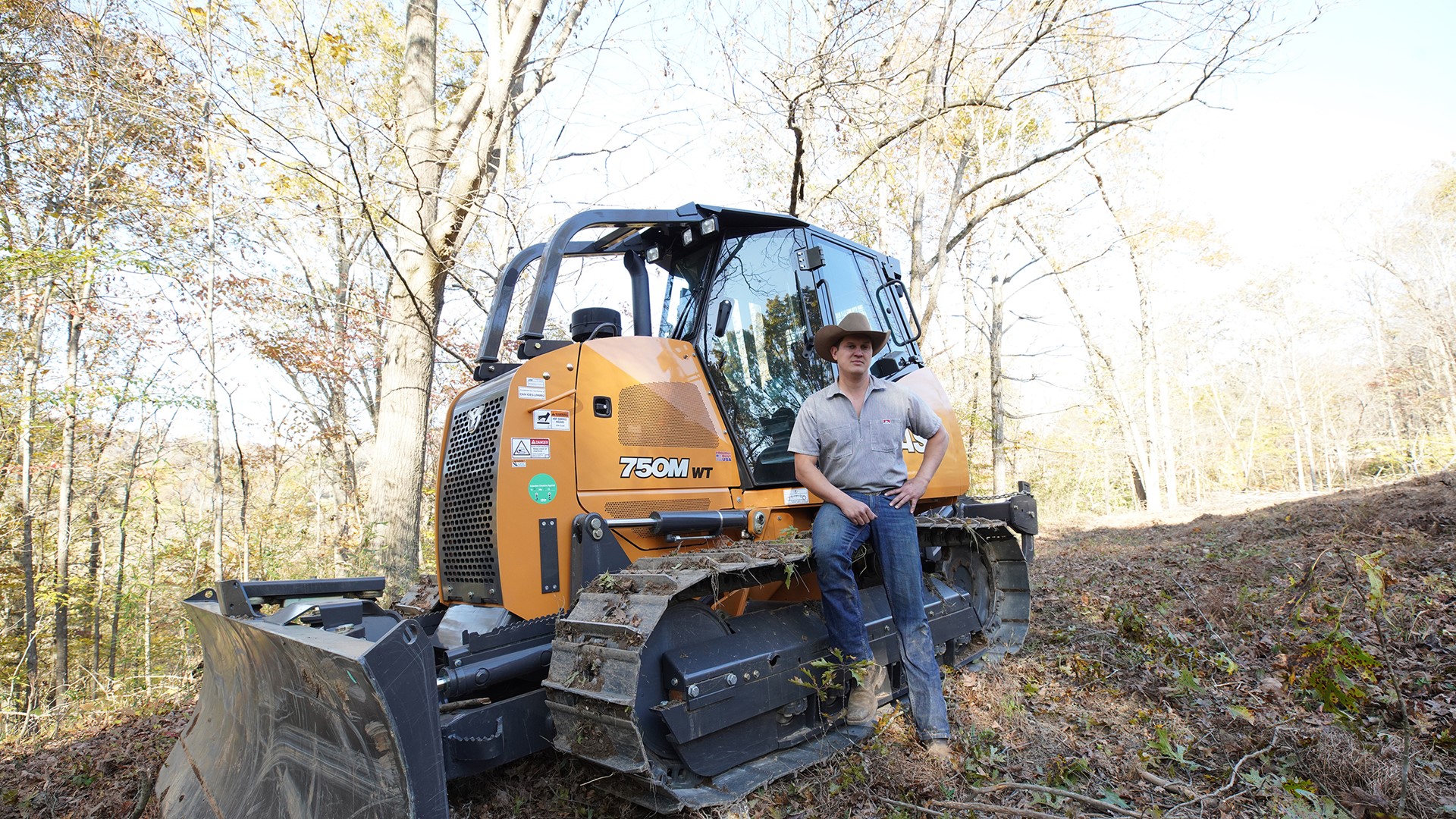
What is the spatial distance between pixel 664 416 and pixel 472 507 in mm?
1004

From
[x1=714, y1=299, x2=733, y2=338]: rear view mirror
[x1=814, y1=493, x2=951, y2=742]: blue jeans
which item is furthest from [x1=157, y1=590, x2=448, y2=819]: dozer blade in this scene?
[x1=714, y1=299, x2=733, y2=338]: rear view mirror

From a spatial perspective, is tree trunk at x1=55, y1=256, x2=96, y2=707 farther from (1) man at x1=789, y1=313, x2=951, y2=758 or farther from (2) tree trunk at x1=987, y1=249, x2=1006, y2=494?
(2) tree trunk at x1=987, y1=249, x2=1006, y2=494

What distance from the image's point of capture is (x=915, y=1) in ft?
26.4

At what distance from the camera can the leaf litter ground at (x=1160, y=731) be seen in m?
2.76

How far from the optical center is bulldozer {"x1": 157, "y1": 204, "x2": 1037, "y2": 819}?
8.84 feet

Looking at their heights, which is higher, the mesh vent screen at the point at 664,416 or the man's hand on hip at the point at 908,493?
the mesh vent screen at the point at 664,416

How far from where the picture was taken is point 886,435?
149 inches

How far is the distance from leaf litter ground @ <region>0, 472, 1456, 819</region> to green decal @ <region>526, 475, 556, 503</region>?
4.24 feet

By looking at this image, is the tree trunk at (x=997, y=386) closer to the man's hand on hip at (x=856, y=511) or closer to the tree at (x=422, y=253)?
the tree at (x=422, y=253)

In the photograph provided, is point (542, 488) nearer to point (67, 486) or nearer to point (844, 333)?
point (844, 333)

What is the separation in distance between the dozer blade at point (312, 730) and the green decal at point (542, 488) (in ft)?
3.07

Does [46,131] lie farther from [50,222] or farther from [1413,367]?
[1413,367]

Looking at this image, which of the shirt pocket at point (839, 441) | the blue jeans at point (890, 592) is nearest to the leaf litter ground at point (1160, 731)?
the blue jeans at point (890, 592)

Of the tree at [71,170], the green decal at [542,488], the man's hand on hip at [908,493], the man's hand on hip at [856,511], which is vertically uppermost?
the tree at [71,170]
